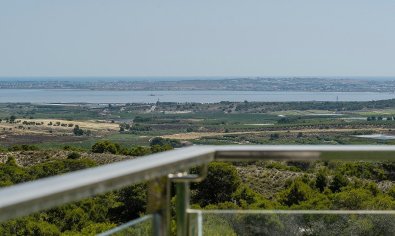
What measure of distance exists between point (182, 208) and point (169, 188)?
137 millimetres

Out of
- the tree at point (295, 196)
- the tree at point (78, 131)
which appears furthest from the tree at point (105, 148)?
the tree at point (78, 131)

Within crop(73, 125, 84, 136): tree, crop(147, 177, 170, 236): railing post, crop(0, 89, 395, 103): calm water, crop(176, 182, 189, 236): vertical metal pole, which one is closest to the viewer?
crop(147, 177, 170, 236): railing post

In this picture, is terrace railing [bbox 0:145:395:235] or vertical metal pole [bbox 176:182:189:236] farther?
vertical metal pole [bbox 176:182:189:236]

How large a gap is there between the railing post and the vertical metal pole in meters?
0.12

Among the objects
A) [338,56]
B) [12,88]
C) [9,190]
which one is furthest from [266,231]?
[12,88]

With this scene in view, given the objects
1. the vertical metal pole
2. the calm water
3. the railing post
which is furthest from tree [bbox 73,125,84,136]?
the railing post

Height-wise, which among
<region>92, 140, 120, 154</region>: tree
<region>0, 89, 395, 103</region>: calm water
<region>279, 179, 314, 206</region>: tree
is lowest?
<region>0, 89, 395, 103</region>: calm water

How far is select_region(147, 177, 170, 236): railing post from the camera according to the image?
4.82 ft

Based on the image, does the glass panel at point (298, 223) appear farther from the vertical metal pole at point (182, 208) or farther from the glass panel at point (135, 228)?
the glass panel at point (135, 228)

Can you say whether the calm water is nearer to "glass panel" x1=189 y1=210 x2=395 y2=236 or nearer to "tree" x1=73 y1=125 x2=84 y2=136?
"tree" x1=73 y1=125 x2=84 y2=136

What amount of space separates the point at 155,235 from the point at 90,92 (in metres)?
155

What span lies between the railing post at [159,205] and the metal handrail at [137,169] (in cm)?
4

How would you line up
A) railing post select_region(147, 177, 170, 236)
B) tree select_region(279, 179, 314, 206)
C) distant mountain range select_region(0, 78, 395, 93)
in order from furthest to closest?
1. distant mountain range select_region(0, 78, 395, 93)
2. tree select_region(279, 179, 314, 206)
3. railing post select_region(147, 177, 170, 236)

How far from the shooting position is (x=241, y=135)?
177ft
